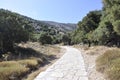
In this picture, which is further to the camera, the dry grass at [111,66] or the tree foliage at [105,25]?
the tree foliage at [105,25]

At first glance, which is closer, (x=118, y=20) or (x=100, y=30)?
(x=118, y=20)

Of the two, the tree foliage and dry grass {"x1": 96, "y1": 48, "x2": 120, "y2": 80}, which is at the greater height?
the tree foliage

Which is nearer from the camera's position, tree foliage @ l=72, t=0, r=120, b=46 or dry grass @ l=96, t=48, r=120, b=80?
dry grass @ l=96, t=48, r=120, b=80

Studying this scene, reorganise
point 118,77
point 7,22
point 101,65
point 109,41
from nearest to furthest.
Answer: point 118,77
point 101,65
point 7,22
point 109,41

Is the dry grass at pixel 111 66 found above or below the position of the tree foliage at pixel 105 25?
below

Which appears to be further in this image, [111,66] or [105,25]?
[105,25]

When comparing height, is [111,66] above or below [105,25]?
below

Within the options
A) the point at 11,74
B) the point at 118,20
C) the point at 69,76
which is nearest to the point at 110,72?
the point at 69,76

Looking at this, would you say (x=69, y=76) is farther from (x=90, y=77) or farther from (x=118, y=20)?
(x=118, y=20)

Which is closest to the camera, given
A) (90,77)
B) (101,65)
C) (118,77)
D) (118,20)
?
(118,77)

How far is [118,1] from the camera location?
2342cm

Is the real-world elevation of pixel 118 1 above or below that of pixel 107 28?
above

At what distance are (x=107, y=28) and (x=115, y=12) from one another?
1343cm

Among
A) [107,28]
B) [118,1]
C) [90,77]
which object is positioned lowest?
[90,77]
